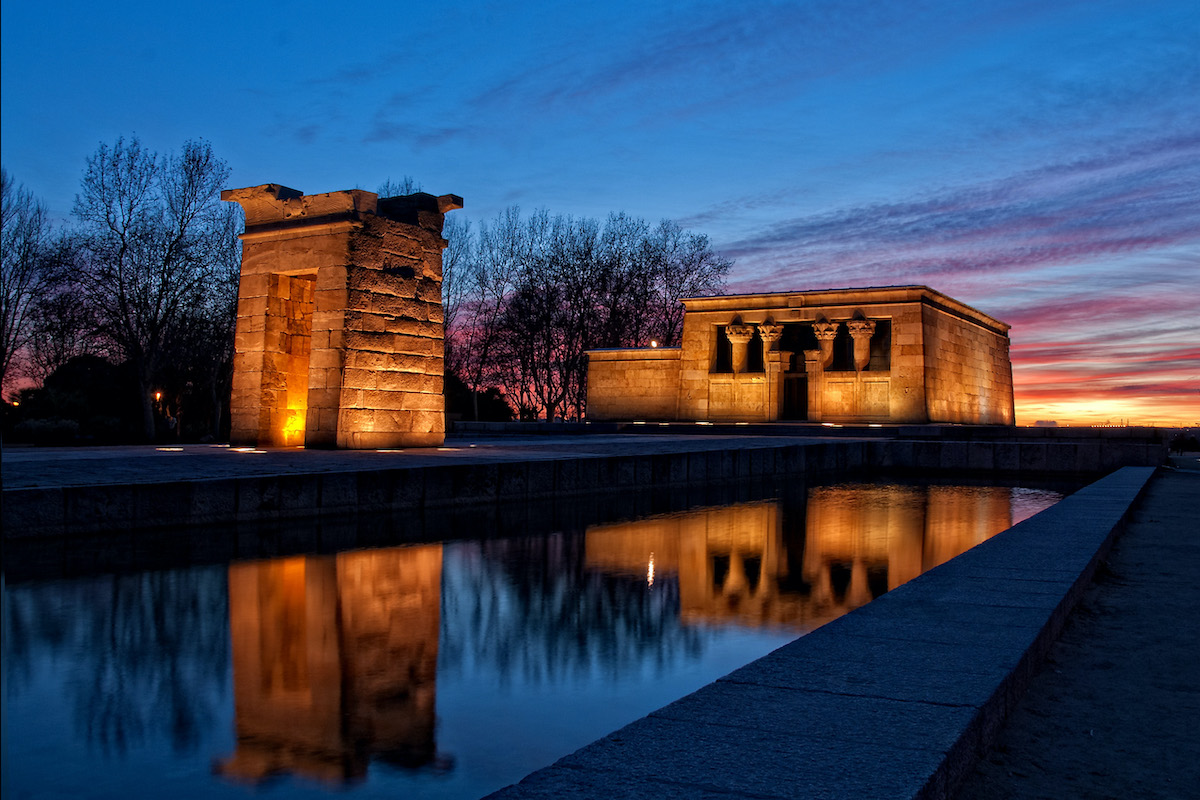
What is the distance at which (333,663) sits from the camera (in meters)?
5.14

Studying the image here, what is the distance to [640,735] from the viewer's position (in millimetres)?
2941

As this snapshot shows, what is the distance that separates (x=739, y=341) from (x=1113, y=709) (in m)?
39.3

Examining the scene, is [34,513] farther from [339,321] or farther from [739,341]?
[739,341]

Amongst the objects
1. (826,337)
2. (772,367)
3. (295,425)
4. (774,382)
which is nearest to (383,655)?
(295,425)

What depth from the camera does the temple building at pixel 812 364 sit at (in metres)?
39.3

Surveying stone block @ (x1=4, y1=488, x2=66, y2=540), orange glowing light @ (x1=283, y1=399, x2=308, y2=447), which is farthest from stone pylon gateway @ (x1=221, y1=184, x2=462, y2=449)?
stone block @ (x1=4, y1=488, x2=66, y2=540)

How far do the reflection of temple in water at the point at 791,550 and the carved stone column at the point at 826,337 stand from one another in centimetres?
2571

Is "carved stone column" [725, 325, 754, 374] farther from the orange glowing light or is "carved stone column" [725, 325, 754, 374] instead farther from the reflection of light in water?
the orange glowing light

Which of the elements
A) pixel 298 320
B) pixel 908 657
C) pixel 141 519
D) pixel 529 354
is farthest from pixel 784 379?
pixel 908 657

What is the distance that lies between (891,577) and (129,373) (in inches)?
1744

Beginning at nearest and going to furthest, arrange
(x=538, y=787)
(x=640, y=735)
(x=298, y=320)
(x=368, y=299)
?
(x=538, y=787), (x=640, y=735), (x=368, y=299), (x=298, y=320)

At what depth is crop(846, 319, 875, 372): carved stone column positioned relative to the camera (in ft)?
130

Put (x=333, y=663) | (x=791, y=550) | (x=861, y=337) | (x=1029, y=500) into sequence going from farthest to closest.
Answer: (x=861, y=337)
(x=1029, y=500)
(x=791, y=550)
(x=333, y=663)

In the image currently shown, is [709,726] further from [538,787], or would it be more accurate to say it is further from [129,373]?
[129,373]
